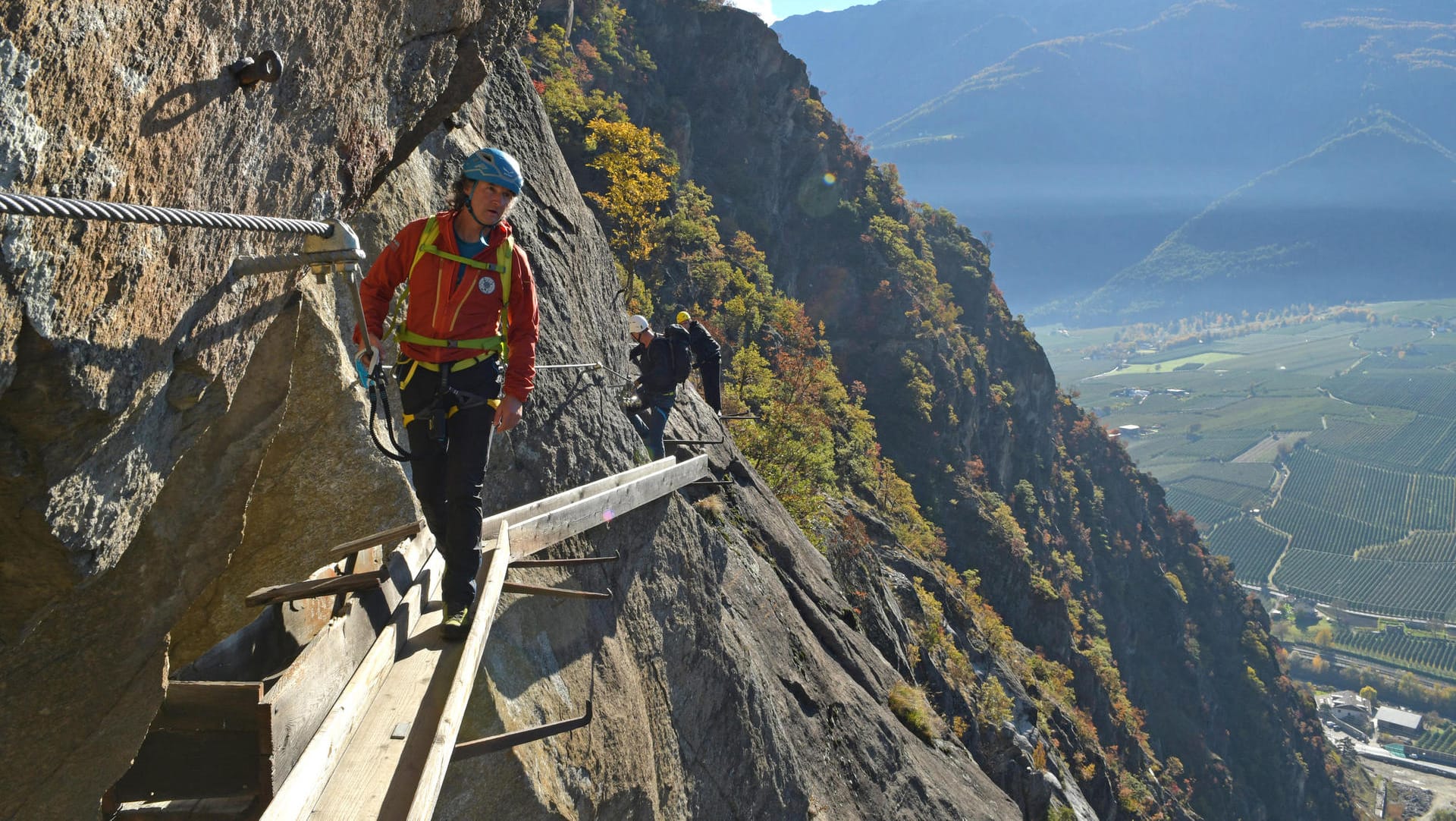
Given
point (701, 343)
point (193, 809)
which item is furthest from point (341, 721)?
point (701, 343)

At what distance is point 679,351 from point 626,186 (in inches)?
1371

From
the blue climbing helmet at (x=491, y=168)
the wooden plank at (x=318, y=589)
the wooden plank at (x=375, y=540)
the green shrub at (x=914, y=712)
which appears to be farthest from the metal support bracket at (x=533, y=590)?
the green shrub at (x=914, y=712)

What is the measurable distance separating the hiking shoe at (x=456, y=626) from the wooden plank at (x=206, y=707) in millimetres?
1071

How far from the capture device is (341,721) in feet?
12.2

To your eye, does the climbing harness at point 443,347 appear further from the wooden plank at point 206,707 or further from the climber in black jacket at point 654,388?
the climber in black jacket at point 654,388

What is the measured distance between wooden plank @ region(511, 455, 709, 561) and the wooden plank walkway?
1.25 feet

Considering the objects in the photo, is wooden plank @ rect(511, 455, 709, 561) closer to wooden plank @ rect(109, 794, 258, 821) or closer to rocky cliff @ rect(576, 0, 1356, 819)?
wooden plank @ rect(109, 794, 258, 821)

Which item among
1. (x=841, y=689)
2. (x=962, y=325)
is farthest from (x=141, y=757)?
(x=962, y=325)

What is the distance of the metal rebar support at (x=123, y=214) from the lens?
2.40 metres

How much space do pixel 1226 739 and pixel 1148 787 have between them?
47.0 meters

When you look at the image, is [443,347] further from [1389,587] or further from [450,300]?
[1389,587]

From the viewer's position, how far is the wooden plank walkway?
11.0 feet

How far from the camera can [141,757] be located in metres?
4.34

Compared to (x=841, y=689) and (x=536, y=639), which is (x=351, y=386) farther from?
(x=841, y=689)
